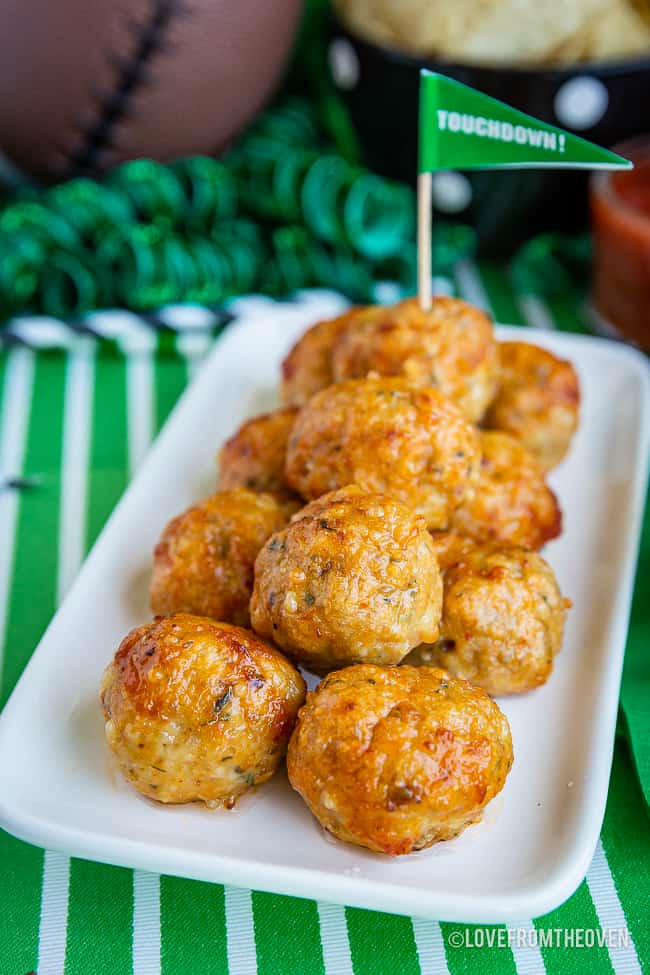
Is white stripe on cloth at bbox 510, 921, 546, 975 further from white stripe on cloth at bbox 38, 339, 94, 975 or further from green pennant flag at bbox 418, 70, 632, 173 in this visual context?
green pennant flag at bbox 418, 70, 632, 173

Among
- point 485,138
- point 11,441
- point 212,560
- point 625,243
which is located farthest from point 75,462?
point 625,243

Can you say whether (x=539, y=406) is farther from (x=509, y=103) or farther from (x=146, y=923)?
(x=146, y=923)

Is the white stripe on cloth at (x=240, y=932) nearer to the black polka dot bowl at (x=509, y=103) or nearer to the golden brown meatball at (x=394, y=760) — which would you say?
the golden brown meatball at (x=394, y=760)

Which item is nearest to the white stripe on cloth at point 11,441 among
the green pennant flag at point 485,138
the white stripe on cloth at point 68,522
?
the white stripe on cloth at point 68,522

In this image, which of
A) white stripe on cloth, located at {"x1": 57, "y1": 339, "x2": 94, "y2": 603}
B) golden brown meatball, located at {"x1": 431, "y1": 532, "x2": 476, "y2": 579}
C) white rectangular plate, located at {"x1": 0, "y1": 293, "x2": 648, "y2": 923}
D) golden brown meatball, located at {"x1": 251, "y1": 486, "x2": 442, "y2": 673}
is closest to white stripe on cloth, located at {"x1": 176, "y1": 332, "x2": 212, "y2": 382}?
white stripe on cloth, located at {"x1": 57, "y1": 339, "x2": 94, "y2": 603}

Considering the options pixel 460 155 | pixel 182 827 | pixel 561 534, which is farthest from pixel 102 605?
pixel 460 155
